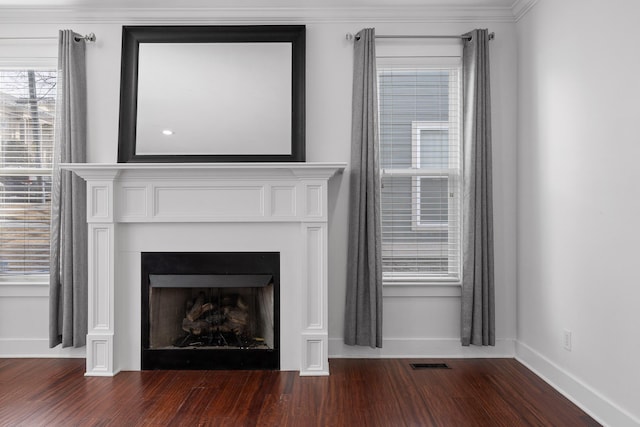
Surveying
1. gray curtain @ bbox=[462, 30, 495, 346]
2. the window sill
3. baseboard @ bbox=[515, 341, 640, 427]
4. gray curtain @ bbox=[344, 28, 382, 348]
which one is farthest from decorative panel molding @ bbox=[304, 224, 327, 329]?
baseboard @ bbox=[515, 341, 640, 427]

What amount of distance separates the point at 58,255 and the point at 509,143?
354 centimetres

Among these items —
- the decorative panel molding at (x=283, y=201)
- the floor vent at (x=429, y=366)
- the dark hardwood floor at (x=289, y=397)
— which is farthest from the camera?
the floor vent at (x=429, y=366)

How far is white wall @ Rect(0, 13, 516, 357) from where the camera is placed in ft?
11.1

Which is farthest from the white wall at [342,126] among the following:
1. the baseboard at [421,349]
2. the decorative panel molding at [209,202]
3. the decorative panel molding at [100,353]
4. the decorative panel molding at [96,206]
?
the decorative panel molding at [100,353]

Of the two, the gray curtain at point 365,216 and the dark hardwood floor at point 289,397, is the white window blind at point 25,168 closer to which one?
the dark hardwood floor at point 289,397

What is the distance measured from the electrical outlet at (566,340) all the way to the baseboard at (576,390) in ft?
0.52

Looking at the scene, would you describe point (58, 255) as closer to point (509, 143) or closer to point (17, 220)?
point (17, 220)

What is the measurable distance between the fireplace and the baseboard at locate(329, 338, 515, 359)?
56 cm

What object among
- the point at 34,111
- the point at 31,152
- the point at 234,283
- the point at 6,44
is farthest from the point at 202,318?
the point at 6,44

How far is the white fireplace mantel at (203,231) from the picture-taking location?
9.93 feet

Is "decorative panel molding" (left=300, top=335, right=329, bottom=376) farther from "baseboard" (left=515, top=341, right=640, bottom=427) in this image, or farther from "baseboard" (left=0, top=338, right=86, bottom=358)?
"baseboard" (left=0, top=338, right=86, bottom=358)

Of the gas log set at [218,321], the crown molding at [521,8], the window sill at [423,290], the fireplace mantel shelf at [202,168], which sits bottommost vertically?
the gas log set at [218,321]

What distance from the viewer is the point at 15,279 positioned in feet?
11.3

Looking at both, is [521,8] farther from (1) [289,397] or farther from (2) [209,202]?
(1) [289,397]
